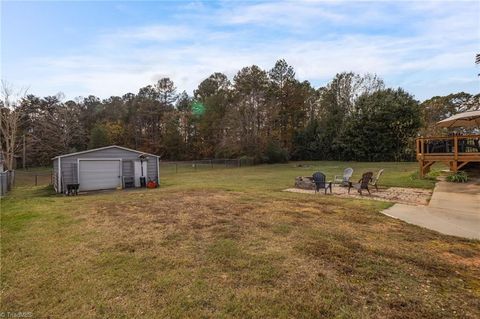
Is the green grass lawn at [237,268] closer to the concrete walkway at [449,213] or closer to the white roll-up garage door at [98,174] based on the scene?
the concrete walkway at [449,213]

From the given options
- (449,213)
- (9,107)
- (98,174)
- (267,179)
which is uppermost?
(9,107)

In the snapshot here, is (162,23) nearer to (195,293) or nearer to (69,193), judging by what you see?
(69,193)

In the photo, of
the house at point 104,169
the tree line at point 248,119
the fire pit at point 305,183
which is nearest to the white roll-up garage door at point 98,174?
the house at point 104,169

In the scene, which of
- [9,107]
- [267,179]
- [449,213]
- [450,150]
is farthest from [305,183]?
[9,107]

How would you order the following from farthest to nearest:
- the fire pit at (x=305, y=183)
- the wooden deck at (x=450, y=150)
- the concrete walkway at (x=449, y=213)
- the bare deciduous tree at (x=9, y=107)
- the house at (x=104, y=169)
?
1. the bare deciduous tree at (x=9, y=107)
2. the house at (x=104, y=169)
3. the wooden deck at (x=450, y=150)
4. the fire pit at (x=305, y=183)
5. the concrete walkway at (x=449, y=213)

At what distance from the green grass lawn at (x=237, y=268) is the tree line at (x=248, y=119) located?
23086 mm

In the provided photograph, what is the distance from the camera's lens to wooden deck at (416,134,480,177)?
10219 mm

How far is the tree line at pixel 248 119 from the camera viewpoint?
27.1 meters

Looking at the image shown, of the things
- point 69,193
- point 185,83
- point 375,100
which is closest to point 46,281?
point 69,193

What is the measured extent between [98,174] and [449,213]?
13696 millimetres

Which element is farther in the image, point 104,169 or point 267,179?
point 267,179

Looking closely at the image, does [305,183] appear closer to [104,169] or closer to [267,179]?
[267,179]

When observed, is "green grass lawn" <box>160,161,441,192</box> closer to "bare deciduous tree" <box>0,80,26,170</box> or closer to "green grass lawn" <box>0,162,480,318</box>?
"green grass lawn" <box>0,162,480,318</box>

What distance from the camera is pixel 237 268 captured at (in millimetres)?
3168
